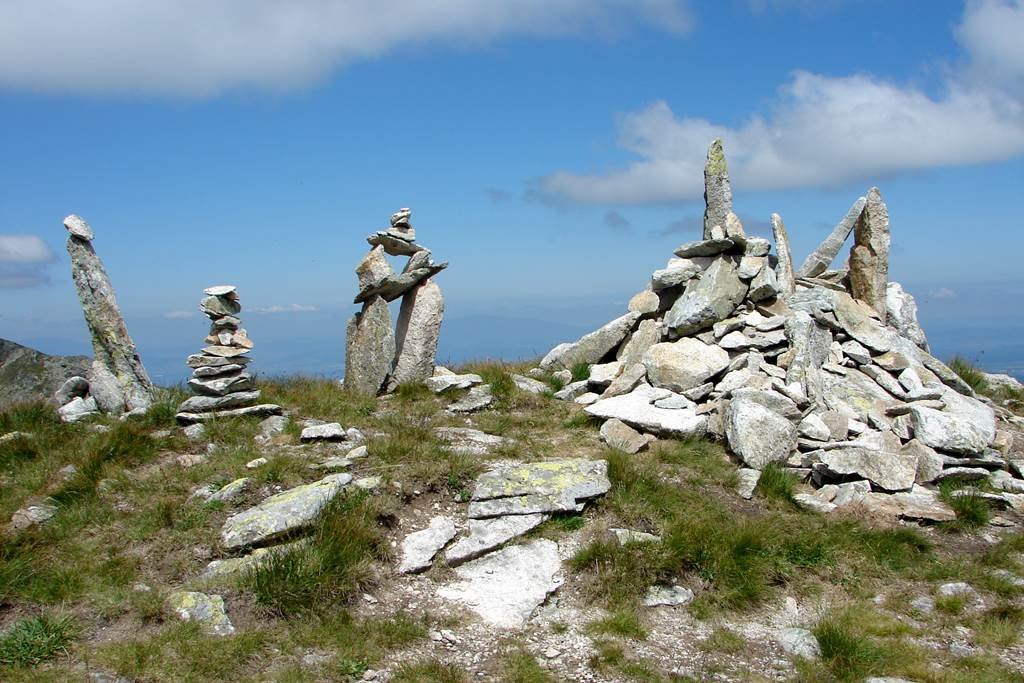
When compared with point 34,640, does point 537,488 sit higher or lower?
higher

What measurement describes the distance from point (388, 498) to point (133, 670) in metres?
3.31

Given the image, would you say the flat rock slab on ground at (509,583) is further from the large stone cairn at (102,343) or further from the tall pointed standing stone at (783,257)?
the tall pointed standing stone at (783,257)

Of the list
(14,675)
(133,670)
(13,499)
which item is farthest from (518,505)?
(13,499)

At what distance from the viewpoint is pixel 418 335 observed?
14992mm

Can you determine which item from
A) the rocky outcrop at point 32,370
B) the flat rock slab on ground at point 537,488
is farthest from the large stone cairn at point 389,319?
the rocky outcrop at point 32,370

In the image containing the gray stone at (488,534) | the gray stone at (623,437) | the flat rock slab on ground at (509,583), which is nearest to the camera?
the flat rock slab on ground at (509,583)

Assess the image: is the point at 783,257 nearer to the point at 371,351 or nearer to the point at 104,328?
the point at 371,351

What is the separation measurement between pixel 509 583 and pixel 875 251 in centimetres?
1167

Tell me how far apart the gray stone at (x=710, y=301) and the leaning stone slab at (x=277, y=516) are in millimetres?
7618

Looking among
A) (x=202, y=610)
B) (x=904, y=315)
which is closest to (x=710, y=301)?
(x=904, y=315)

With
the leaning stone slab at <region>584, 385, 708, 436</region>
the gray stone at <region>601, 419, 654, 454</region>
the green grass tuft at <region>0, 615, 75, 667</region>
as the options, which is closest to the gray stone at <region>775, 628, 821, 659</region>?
the gray stone at <region>601, 419, 654, 454</region>

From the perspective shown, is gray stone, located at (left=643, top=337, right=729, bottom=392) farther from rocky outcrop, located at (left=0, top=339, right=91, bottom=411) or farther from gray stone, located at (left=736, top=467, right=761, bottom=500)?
rocky outcrop, located at (left=0, top=339, right=91, bottom=411)

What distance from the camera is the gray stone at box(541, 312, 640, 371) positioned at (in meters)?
16.4

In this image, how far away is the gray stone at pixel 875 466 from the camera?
10703mm
